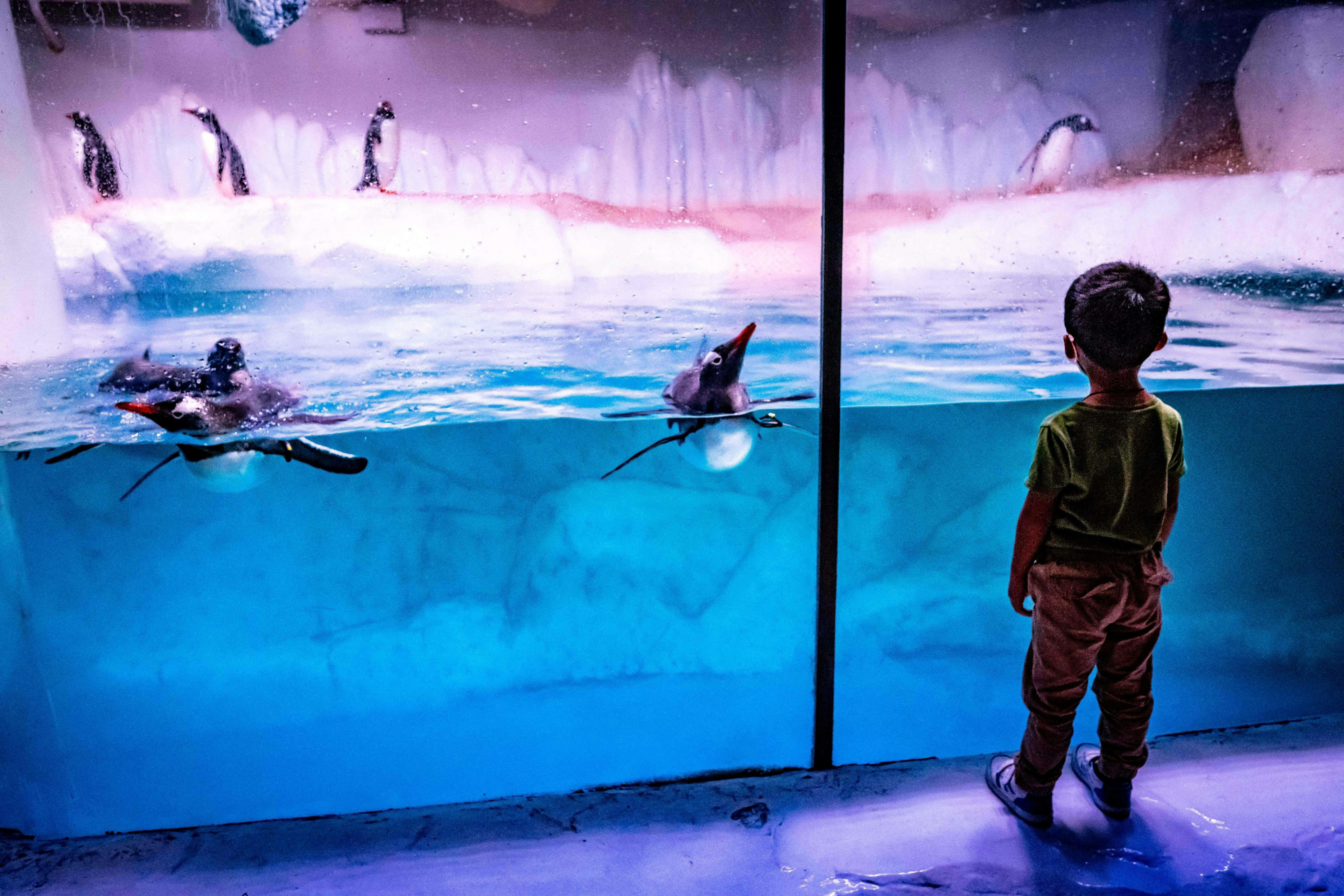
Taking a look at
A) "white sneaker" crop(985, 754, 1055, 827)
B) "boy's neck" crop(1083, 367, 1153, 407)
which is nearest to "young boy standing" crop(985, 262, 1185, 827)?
"boy's neck" crop(1083, 367, 1153, 407)

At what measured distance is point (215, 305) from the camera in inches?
91.5

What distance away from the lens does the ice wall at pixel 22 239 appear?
6.94 feet

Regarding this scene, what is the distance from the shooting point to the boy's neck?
1676 mm

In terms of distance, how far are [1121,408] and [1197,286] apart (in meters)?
1.59

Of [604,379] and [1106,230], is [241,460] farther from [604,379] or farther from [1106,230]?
[1106,230]

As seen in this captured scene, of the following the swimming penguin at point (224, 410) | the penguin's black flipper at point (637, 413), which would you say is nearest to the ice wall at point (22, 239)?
the swimming penguin at point (224, 410)

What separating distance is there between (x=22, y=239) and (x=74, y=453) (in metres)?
0.78

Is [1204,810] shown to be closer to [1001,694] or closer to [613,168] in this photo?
[1001,694]

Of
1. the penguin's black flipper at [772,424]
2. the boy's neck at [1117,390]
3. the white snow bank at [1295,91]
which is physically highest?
the white snow bank at [1295,91]

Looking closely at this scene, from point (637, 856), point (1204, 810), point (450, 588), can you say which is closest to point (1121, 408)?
point (1204, 810)

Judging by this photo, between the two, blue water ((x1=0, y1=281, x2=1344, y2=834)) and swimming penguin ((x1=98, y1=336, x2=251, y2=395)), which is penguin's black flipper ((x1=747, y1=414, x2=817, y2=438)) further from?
swimming penguin ((x1=98, y1=336, x2=251, y2=395))

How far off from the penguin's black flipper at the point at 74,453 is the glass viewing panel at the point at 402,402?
0.05 feet

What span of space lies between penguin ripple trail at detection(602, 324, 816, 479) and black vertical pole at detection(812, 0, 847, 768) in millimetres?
382

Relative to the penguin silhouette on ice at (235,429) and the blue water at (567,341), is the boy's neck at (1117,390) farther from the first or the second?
the penguin silhouette on ice at (235,429)
